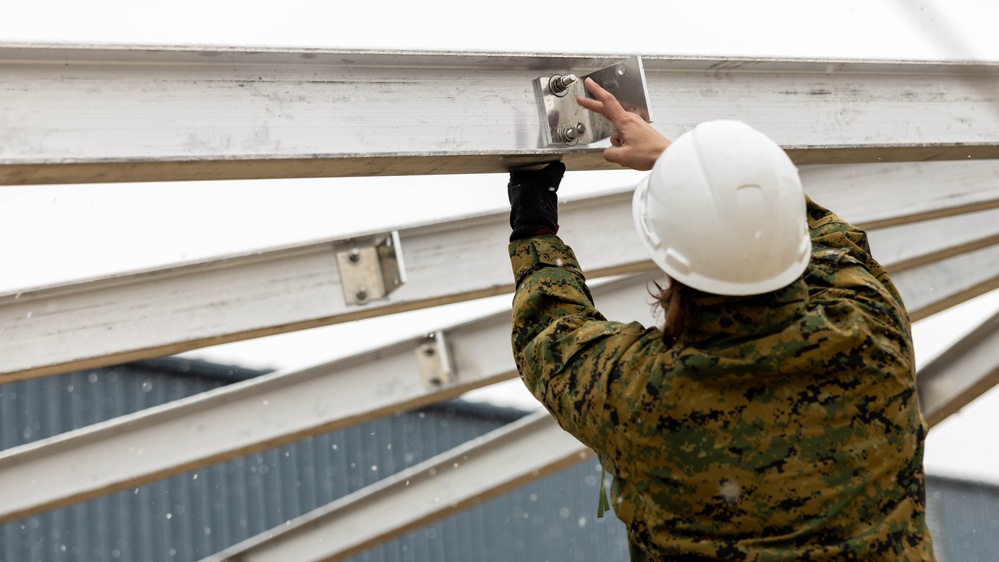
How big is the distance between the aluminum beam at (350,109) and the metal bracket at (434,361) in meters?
2.21

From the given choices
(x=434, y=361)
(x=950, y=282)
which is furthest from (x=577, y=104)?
(x=950, y=282)

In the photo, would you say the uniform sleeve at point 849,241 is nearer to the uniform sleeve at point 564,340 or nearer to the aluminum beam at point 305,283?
the uniform sleeve at point 564,340

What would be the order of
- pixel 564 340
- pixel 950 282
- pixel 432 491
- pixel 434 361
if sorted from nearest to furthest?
1. pixel 564 340
2. pixel 434 361
3. pixel 950 282
4. pixel 432 491

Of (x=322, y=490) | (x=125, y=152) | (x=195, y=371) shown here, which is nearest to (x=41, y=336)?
(x=125, y=152)

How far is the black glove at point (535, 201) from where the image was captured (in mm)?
2537

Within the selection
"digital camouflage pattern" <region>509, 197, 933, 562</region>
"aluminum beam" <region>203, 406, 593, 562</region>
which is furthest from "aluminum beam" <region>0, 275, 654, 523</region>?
"digital camouflage pattern" <region>509, 197, 933, 562</region>

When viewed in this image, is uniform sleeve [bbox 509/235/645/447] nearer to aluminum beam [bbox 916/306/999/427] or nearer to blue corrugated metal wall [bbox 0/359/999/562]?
aluminum beam [bbox 916/306/999/427]

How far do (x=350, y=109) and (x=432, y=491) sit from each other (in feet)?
11.7

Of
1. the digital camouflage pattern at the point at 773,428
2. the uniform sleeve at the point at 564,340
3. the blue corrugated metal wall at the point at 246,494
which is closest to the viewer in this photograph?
the digital camouflage pattern at the point at 773,428

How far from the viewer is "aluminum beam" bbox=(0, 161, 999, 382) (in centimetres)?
358

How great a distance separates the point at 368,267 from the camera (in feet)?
12.7

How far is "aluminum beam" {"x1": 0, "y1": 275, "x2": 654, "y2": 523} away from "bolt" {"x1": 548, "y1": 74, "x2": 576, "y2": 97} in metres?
2.34

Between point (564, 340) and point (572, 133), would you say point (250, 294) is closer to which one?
point (572, 133)

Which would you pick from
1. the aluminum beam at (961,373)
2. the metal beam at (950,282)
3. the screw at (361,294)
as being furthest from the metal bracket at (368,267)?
the aluminum beam at (961,373)
